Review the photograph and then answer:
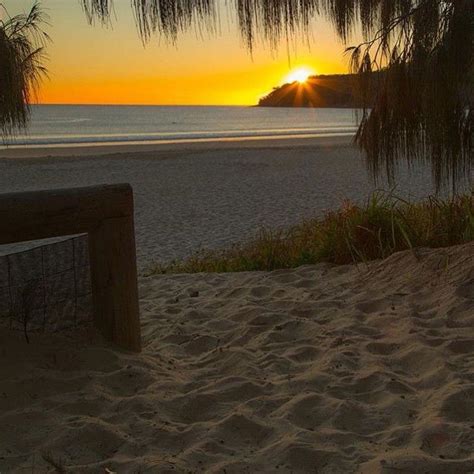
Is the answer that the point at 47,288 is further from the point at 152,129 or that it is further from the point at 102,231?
the point at 152,129

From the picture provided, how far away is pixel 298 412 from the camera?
8.91 ft

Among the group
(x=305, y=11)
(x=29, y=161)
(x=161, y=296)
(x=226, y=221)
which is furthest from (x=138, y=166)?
(x=305, y=11)

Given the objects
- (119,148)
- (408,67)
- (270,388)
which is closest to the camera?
(270,388)

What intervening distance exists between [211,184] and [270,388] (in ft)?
38.5

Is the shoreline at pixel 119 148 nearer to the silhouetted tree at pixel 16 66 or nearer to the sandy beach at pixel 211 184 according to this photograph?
the sandy beach at pixel 211 184

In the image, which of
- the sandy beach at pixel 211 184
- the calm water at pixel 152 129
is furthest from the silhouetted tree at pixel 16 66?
the calm water at pixel 152 129

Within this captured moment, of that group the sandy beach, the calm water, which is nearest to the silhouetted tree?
the sandy beach

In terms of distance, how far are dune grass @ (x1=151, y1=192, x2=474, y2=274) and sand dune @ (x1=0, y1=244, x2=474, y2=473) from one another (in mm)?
625

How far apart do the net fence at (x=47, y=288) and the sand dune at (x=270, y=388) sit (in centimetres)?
10

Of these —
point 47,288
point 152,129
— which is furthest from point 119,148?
point 47,288

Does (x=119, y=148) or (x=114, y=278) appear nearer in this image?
(x=114, y=278)

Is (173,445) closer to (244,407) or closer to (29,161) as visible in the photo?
(244,407)

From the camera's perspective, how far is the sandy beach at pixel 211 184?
894cm

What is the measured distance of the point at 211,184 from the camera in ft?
47.8
